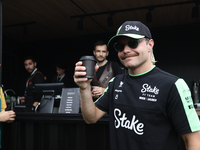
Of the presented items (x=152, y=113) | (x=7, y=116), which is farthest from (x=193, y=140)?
(x=7, y=116)

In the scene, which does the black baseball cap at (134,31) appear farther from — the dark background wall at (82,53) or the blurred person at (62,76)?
the dark background wall at (82,53)

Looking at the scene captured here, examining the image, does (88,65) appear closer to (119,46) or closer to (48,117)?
(119,46)

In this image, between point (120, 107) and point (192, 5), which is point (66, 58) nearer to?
point (192, 5)

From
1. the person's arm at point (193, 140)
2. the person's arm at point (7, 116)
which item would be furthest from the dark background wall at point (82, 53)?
the person's arm at point (193, 140)

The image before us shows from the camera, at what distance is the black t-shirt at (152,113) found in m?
0.94

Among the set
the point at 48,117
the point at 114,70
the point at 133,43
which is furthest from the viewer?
the point at 114,70

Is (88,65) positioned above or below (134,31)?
below

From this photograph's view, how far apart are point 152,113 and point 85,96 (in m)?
0.37

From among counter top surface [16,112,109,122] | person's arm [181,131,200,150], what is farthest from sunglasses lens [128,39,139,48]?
counter top surface [16,112,109,122]

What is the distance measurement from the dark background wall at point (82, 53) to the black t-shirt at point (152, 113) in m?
4.65

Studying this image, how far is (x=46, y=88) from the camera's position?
264cm

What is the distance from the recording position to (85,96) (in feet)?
3.67

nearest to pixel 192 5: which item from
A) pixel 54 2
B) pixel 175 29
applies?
pixel 175 29

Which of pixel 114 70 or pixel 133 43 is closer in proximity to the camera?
pixel 133 43
